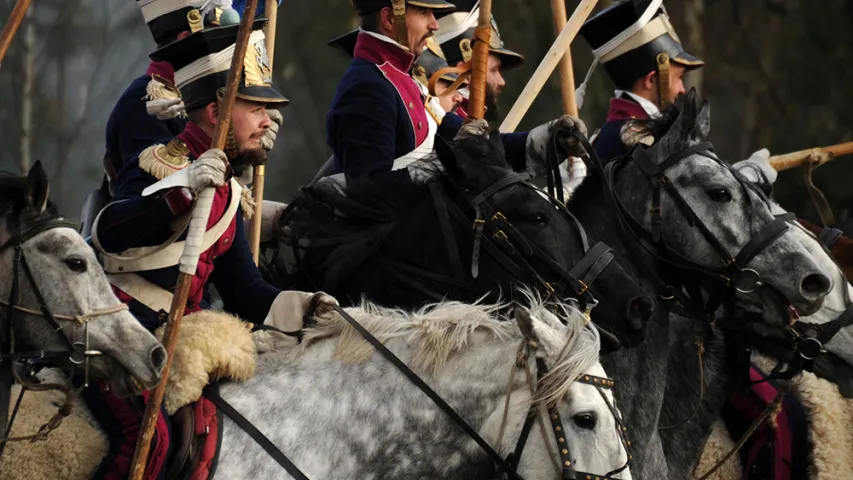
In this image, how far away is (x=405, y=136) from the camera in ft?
19.4

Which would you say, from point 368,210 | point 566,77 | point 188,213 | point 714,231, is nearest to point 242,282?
point 368,210

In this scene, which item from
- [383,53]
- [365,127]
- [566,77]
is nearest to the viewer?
[365,127]

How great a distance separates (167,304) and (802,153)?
13.3ft

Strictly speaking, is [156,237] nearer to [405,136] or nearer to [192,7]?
[405,136]

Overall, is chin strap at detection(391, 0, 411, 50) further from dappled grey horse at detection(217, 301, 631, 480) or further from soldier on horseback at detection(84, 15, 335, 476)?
dappled grey horse at detection(217, 301, 631, 480)

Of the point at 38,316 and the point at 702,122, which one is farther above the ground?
the point at 38,316

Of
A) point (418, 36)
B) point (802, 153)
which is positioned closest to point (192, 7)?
point (418, 36)

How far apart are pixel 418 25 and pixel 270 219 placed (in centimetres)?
111

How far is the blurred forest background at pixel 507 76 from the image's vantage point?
14414mm

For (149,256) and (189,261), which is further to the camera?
(149,256)

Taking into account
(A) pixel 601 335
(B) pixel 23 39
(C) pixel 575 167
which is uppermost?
(A) pixel 601 335

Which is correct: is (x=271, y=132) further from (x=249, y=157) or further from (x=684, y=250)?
(x=684, y=250)

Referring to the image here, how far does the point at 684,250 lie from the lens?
5.87 m

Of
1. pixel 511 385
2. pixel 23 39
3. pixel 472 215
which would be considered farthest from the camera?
pixel 23 39
